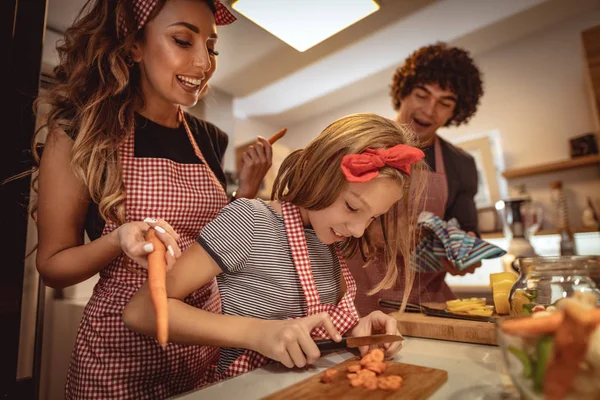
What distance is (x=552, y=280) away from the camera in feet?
2.27

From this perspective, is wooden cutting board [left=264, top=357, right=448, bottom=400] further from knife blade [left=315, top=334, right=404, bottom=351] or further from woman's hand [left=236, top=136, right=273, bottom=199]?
woman's hand [left=236, top=136, right=273, bottom=199]

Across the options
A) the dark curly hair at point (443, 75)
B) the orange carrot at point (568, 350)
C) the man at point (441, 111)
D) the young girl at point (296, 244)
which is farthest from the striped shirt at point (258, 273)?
the dark curly hair at point (443, 75)

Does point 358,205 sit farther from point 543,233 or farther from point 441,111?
point 543,233

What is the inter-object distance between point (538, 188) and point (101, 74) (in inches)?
90.9

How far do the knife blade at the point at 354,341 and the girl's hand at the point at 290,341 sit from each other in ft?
0.05

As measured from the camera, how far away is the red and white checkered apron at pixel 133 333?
28.7 inches

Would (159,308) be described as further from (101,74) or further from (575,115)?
(575,115)

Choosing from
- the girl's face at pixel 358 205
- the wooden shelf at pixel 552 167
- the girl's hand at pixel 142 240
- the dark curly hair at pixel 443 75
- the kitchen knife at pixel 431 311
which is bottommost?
the kitchen knife at pixel 431 311

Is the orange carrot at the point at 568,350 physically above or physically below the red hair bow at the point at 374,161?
below

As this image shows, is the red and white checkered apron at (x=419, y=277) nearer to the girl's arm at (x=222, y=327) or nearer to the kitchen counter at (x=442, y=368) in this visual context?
the kitchen counter at (x=442, y=368)

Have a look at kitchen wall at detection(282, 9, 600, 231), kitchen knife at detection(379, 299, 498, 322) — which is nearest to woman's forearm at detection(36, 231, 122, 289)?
kitchen knife at detection(379, 299, 498, 322)

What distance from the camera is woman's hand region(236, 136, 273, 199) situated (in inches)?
38.9

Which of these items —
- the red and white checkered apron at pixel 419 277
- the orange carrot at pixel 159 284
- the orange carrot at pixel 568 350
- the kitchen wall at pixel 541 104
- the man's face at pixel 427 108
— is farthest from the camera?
the kitchen wall at pixel 541 104

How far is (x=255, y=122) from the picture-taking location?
1.37 metres
